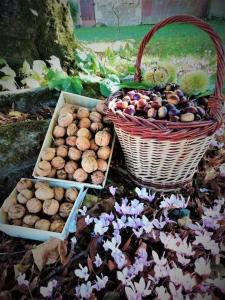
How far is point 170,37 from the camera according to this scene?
1881 millimetres

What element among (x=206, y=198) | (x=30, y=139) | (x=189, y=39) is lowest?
(x=206, y=198)

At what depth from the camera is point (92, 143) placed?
1391mm

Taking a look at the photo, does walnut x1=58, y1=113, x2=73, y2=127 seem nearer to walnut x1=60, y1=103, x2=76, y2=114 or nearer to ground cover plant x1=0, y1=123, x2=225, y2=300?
walnut x1=60, y1=103, x2=76, y2=114

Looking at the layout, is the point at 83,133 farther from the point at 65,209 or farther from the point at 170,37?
the point at 170,37

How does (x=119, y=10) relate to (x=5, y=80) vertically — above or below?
above

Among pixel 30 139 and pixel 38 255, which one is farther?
pixel 30 139

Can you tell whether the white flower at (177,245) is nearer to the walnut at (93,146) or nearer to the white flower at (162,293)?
the white flower at (162,293)

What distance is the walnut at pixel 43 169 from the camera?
1322mm

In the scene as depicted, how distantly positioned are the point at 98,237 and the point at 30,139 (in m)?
0.64

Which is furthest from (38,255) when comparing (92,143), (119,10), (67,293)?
(119,10)

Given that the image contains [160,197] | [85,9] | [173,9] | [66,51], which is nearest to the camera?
Result: [160,197]

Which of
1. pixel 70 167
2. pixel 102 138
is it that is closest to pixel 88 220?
pixel 70 167

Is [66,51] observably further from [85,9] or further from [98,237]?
[98,237]

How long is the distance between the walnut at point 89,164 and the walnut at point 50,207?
0.62ft
